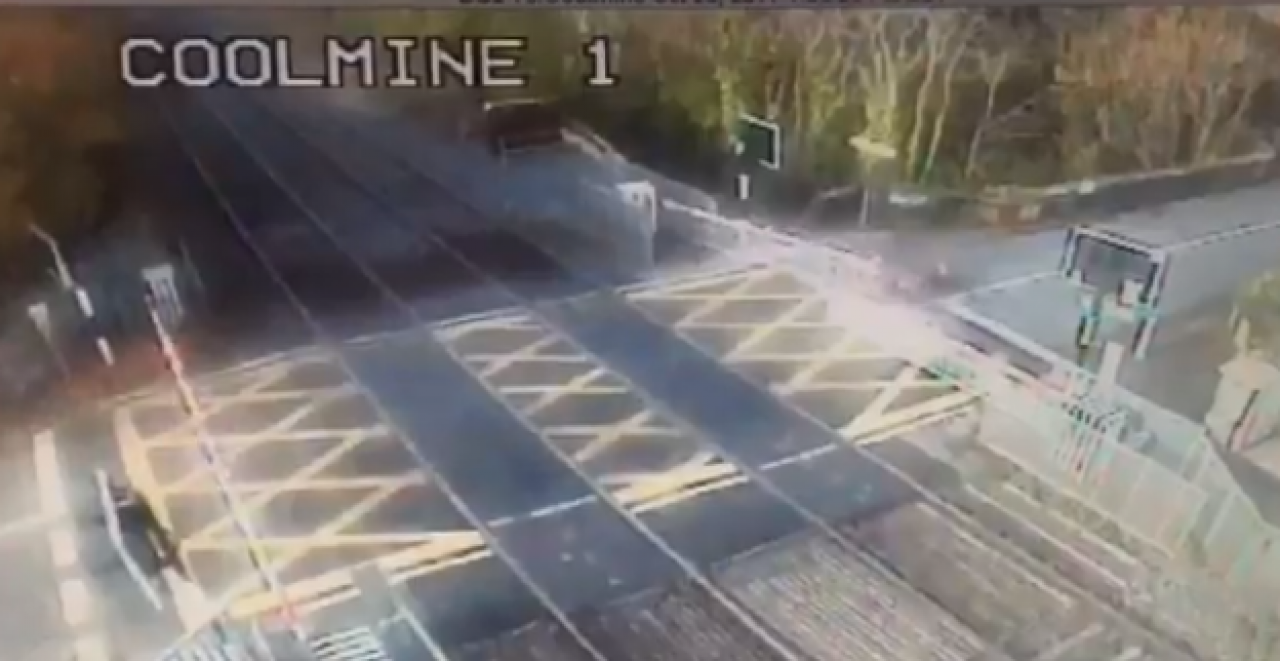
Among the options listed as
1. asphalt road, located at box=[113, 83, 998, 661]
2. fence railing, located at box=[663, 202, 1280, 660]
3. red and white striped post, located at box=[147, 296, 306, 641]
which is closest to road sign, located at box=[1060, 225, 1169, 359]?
fence railing, located at box=[663, 202, 1280, 660]

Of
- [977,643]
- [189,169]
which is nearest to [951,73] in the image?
[977,643]

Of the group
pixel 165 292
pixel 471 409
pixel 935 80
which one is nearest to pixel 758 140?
pixel 935 80

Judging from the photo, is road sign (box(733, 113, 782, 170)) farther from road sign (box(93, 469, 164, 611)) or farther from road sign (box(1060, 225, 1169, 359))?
road sign (box(93, 469, 164, 611))

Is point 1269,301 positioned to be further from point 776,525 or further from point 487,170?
point 487,170

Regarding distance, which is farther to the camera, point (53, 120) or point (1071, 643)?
point (1071, 643)

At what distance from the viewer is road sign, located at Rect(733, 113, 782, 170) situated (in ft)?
3.74

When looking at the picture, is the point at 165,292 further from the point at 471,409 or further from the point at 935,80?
the point at 935,80

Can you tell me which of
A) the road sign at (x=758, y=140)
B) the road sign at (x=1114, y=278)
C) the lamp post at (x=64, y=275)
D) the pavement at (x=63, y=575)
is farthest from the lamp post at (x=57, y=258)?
the road sign at (x=1114, y=278)

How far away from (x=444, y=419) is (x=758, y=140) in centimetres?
28

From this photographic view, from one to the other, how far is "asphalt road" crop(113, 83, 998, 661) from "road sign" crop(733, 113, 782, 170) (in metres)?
0.08

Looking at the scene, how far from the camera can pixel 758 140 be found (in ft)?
3.75

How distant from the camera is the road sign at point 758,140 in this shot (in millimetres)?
1141

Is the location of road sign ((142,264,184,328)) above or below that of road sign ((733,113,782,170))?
below

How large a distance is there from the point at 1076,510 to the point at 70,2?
0.74 metres
